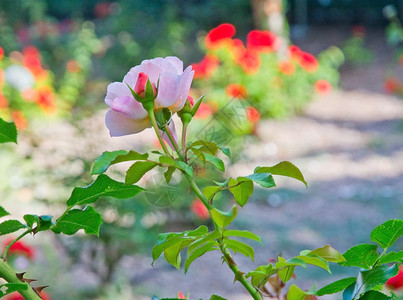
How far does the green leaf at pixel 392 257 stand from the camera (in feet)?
1.11

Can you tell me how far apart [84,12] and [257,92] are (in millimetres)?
5041

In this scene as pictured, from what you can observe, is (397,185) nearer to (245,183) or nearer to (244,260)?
(244,260)

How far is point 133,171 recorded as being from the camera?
0.34 meters

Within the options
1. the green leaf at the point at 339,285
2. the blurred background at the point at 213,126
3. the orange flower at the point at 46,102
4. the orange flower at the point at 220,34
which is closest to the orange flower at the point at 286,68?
the blurred background at the point at 213,126

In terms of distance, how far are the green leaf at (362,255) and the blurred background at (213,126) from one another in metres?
0.10

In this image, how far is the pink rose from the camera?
34 centimetres

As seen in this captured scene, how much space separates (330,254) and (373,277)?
24mm

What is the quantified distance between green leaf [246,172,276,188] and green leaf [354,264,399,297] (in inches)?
2.6

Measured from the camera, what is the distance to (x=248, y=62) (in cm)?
472

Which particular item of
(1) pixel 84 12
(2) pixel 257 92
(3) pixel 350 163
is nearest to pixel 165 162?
(3) pixel 350 163

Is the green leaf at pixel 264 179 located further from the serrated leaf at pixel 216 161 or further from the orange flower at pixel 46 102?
the orange flower at pixel 46 102

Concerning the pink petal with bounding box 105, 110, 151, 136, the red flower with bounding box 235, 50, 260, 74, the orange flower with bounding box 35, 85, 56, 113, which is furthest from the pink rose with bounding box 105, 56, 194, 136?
the red flower with bounding box 235, 50, 260, 74

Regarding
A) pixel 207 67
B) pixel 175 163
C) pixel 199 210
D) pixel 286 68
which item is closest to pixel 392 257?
pixel 175 163

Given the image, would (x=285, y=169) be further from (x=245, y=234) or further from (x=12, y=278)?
(x=12, y=278)
